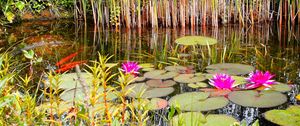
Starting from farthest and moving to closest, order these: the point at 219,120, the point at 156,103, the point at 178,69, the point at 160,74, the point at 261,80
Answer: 1. the point at 178,69
2. the point at 160,74
3. the point at 261,80
4. the point at 156,103
5. the point at 219,120

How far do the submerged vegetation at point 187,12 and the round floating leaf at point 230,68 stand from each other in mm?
1780

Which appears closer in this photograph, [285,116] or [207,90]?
[285,116]

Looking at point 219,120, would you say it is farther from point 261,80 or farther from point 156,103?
point 261,80

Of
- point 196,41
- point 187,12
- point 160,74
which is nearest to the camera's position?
point 160,74

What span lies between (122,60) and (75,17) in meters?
2.36

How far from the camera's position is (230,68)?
10.1ft

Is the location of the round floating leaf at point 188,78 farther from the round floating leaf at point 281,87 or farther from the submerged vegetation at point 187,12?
the submerged vegetation at point 187,12

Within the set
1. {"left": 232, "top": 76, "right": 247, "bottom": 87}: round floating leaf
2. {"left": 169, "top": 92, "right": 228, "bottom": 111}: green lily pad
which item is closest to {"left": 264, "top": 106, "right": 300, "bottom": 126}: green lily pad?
{"left": 169, "top": 92, "right": 228, "bottom": 111}: green lily pad

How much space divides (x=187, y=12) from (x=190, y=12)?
0.29ft

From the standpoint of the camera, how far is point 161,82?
9.24ft

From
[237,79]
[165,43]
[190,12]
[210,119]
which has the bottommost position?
[210,119]

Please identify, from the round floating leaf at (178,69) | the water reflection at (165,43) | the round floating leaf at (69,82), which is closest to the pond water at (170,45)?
the water reflection at (165,43)

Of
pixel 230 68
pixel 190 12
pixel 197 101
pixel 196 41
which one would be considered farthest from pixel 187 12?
pixel 197 101

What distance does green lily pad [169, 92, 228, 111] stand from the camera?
2393mm
